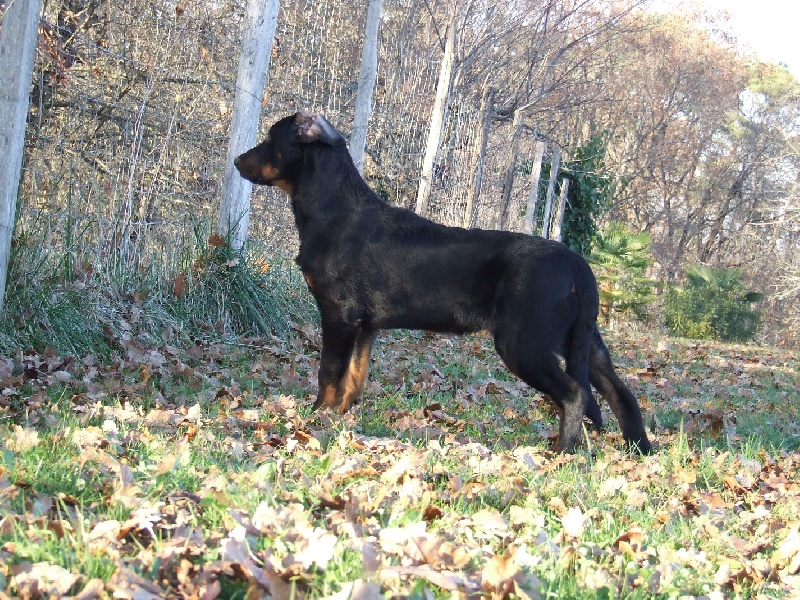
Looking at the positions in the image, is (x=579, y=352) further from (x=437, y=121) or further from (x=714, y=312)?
(x=714, y=312)

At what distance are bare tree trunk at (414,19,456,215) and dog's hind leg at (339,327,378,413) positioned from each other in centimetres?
661

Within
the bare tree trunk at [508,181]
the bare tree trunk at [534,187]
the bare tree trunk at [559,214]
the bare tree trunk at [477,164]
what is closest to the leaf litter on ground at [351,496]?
the bare tree trunk at [477,164]

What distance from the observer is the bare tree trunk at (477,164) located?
43.8 feet

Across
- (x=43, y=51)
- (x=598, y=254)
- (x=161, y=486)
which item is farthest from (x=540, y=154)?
(x=161, y=486)

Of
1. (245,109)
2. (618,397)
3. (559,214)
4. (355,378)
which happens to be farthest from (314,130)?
(559,214)

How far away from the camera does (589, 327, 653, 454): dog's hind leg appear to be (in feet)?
16.9

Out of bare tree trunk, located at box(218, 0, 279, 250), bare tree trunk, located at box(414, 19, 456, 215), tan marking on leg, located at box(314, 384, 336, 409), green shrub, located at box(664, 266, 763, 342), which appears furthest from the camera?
green shrub, located at box(664, 266, 763, 342)

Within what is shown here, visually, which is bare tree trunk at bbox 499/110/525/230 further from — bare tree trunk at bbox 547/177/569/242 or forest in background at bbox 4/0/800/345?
bare tree trunk at bbox 547/177/569/242

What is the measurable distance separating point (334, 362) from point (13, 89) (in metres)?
2.89

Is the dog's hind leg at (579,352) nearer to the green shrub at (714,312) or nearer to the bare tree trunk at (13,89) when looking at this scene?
the bare tree trunk at (13,89)

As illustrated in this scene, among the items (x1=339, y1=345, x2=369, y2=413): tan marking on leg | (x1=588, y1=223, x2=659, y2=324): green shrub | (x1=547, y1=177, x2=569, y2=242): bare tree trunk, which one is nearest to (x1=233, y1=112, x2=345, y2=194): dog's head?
(x1=339, y1=345, x2=369, y2=413): tan marking on leg

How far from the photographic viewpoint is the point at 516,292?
16.3ft

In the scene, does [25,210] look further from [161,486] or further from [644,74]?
[644,74]

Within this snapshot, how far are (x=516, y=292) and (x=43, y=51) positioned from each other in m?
5.62
